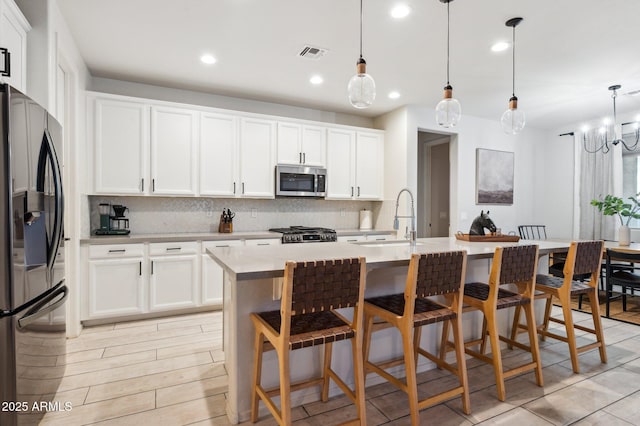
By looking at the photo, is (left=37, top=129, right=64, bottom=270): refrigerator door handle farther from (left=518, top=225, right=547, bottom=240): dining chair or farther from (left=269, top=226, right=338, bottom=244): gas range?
(left=518, top=225, right=547, bottom=240): dining chair

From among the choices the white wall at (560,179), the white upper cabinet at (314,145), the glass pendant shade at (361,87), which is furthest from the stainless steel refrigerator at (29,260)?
the white wall at (560,179)

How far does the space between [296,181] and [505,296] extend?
297cm

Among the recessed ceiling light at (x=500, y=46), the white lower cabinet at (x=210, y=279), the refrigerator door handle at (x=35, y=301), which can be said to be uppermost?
the recessed ceiling light at (x=500, y=46)

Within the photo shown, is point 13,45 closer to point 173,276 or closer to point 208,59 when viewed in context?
point 208,59

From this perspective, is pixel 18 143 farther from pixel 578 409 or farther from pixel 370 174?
pixel 370 174

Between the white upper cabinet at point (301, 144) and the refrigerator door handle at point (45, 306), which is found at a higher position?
the white upper cabinet at point (301, 144)

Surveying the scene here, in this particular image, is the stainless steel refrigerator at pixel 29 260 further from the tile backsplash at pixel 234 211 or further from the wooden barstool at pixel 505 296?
the wooden barstool at pixel 505 296

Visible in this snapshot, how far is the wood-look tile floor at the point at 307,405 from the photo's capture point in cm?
199

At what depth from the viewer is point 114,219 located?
3936 millimetres

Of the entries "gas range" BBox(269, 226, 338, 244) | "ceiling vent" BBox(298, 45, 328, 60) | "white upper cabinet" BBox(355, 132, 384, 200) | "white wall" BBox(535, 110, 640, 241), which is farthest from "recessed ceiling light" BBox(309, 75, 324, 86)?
"white wall" BBox(535, 110, 640, 241)

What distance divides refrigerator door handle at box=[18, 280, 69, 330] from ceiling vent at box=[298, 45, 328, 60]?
8.92 feet

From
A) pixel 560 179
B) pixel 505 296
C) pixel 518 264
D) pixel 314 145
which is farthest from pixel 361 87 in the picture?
pixel 560 179

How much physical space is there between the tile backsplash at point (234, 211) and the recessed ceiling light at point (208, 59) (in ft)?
5.62

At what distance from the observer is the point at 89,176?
3.64m
